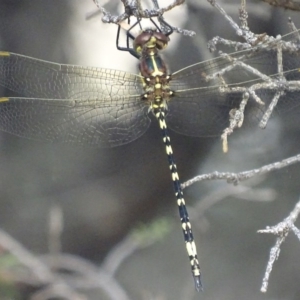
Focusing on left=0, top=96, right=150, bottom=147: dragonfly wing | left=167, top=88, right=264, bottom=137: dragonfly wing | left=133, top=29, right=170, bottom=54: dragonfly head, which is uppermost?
left=133, top=29, right=170, bottom=54: dragonfly head

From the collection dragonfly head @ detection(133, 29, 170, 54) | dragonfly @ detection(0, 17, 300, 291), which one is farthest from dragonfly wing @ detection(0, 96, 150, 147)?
dragonfly head @ detection(133, 29, 170, 54)

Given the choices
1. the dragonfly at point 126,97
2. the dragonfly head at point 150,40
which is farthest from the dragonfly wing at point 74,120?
the dragonfly head at point 150,40

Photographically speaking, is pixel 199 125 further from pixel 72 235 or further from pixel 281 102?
pixel 72 235

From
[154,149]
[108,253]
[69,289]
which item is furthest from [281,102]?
[69,289]

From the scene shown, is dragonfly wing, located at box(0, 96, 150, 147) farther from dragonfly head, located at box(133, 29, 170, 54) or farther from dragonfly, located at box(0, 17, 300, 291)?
dragonfly head, located at box(133, 29, 170, 54)

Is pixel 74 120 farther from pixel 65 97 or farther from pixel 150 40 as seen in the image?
pixel 150 40

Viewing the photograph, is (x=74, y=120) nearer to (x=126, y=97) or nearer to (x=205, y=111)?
(x=126, y=97)

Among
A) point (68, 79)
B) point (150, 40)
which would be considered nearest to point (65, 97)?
point (68, 79)

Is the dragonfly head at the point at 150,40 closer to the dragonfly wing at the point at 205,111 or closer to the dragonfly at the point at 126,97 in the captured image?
the dragonfly at the point at 126,97

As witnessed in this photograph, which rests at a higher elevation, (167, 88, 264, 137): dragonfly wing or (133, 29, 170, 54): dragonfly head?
(133, 29, 170, 54): dragonfly head
